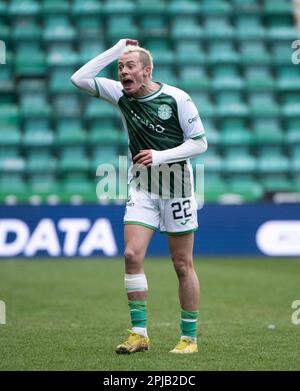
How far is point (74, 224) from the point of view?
14734 millimetres

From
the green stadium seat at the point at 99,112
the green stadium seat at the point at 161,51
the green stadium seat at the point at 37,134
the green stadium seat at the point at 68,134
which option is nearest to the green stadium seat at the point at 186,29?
the green stadium seat at the point at 161,51

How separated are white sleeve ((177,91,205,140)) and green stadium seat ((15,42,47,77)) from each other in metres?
13.1

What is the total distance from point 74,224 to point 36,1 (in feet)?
24.0

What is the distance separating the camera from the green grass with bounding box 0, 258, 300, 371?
19.6 ft

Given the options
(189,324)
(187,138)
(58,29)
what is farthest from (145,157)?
(58,29)

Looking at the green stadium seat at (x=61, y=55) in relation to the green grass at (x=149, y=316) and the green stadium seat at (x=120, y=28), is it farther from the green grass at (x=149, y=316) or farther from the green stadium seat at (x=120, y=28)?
the green grass at (x=149, y=316)

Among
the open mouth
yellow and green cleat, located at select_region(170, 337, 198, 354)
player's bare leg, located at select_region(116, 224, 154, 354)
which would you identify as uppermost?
the open mouth

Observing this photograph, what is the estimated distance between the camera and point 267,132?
18.8 metres

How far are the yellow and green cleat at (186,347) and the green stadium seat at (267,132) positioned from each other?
1258cm

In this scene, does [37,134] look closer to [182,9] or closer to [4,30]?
[4,30]

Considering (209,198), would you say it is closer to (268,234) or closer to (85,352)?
(268,234)

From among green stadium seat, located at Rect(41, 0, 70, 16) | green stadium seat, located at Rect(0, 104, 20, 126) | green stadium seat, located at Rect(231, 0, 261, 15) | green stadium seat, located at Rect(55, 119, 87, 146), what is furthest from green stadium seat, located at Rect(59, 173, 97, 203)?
green stadium seat, located at Rect(231, 0, 261, 15)

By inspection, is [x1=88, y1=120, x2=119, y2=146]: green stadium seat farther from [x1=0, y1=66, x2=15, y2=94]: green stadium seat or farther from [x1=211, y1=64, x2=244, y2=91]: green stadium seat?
[x1=211, y1=64, x2=244, y2=91]: green stadium seat

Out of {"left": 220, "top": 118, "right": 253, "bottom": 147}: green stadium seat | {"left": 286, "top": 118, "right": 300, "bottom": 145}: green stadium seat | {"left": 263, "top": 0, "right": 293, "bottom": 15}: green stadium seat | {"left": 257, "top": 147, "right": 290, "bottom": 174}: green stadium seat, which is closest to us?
{"left": 257, "top": 147, "right": 290, "bottom": 174}: green stadium seat
